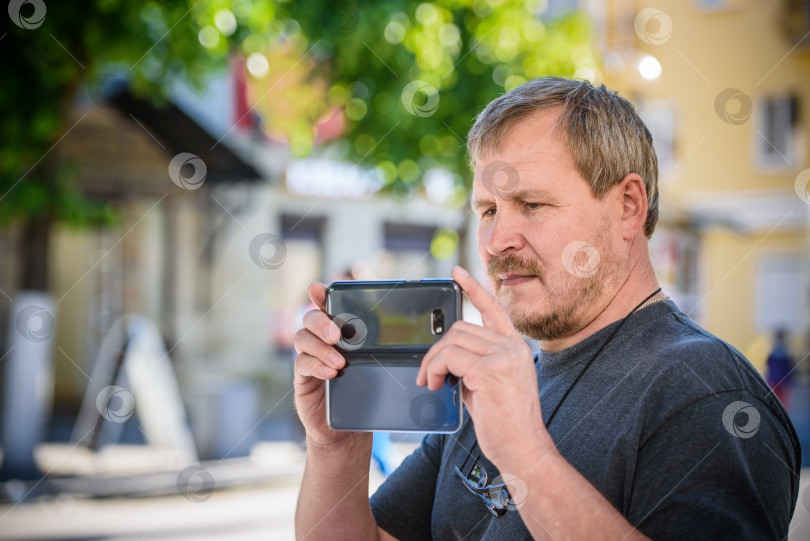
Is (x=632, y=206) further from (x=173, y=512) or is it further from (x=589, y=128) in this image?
(x=173, y=512)

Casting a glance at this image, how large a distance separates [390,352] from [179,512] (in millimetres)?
5826

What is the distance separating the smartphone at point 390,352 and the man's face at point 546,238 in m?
0.21

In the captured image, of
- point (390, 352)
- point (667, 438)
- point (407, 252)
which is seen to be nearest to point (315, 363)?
point (390, 352)

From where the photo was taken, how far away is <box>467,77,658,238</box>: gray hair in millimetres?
1663

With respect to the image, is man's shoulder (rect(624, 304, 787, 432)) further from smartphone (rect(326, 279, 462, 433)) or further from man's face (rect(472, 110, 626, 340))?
smartphone (rect(326, 279, 462, 433))

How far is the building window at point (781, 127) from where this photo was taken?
1923 cm

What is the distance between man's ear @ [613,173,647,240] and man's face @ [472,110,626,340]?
4 cm

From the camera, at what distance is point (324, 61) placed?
27.1 ft

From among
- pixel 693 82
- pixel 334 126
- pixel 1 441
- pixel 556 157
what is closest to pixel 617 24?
pixel 693 82

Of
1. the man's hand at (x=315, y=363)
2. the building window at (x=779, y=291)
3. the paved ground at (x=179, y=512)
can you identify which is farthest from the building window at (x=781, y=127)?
the man's hand at (x=315, y=363)

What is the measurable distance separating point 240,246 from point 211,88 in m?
2.62

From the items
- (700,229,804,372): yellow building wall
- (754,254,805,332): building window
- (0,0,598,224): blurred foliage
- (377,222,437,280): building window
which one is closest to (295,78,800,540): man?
(0,0,598,224): blurred foliage

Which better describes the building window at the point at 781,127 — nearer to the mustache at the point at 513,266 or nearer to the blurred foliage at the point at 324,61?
the blurred foliage at the point at 324,61

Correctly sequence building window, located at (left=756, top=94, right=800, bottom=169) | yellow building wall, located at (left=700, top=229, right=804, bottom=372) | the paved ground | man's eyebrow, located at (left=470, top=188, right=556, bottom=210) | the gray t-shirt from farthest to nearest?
building window, located at (left=756, top=94, right=800, bottom=169) < yellow building wall, located at (left=700, top=229, right=804, bottom=372) < the paved ground < man's eyebrow, located at (left=470, top=188, right=556, bottom=210) < the gray t-shirt
